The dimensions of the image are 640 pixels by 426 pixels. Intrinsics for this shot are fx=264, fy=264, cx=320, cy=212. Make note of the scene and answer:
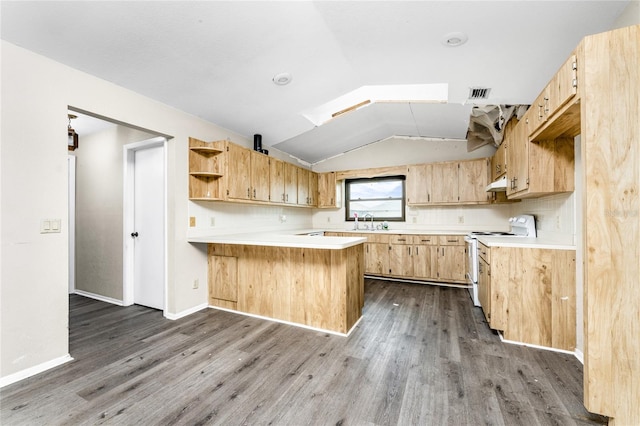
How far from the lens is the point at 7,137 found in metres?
1.90

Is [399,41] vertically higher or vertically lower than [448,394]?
higher

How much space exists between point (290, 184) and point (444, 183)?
8.97ft

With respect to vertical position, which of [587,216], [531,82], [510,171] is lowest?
[587,216]

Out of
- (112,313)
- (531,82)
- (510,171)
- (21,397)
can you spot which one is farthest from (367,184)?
(21,397)

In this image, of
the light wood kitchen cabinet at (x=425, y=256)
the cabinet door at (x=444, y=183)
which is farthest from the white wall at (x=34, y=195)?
the cabinet door at (x=444, y=183)

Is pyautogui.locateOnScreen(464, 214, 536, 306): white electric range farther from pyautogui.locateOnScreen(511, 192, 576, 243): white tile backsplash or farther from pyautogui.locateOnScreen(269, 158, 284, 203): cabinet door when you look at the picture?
pyautogui.locateOnScreen(269, 158, 284, 203): cabinet door

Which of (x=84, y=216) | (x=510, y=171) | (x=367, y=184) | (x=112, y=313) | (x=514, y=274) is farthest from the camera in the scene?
(x=367, y=184)

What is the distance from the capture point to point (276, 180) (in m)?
4.36

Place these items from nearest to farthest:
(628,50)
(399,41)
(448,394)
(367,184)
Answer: (628,50)
(448,394)
(399,41)
(367,184)

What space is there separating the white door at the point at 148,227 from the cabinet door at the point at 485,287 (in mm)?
3758

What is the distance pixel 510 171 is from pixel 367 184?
3.01 meters

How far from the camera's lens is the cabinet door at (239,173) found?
11.0 feet

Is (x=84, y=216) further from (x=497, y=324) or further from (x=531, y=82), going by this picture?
(x=531, y=82)

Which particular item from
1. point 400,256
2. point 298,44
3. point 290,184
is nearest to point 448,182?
point 400,256
